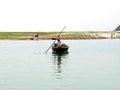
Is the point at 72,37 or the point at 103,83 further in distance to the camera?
the point at 72,37

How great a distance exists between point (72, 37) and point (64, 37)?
424 cm

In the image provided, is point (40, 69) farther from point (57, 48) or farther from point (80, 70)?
point (57, 48)

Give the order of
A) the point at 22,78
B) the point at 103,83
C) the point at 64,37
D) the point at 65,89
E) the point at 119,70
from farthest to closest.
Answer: the point at 64,37 < the point at 119,70 < the point at 22,78 < the point at 103,83 < the point at 65,89

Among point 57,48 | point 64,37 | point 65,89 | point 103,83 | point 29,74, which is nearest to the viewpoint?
point 65,89

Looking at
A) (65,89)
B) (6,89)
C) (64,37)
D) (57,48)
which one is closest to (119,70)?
(65,89)

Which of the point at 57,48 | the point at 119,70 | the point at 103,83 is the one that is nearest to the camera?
the point at 103,83

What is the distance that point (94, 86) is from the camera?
26016 mm

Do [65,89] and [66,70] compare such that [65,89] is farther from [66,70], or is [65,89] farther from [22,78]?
[66,70]

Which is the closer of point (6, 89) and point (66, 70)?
point (6, 89)

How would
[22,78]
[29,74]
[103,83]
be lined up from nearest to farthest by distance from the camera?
[103,83], [22,78], [29,74]

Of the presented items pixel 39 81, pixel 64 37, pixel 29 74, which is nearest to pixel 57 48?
pixel 29 74

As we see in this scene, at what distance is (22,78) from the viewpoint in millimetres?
30016

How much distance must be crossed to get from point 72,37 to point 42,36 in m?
10.2

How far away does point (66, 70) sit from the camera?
115 ft
